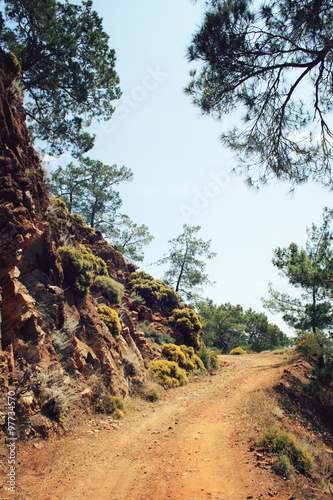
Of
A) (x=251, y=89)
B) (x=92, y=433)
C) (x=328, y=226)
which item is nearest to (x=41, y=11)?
(x=251, y=89)

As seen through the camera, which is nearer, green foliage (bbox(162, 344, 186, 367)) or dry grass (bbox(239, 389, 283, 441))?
dry grass (bbox(239, 389, 283, 441))

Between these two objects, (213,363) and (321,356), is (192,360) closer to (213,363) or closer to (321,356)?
(213,363)

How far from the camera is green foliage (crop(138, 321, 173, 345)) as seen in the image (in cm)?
1689

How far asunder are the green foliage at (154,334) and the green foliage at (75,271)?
7.06 metres

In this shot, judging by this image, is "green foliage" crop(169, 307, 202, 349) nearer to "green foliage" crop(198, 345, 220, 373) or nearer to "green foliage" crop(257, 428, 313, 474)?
"green foliage" crop(198, 345, 220, 373)

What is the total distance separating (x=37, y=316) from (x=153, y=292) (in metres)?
13.5

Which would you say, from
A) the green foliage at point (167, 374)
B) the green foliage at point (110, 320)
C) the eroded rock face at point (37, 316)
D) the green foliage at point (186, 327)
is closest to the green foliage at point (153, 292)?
the green foliage at point (186, 327)

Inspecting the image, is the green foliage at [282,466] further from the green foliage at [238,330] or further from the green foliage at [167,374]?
the green foliage at [238,330]

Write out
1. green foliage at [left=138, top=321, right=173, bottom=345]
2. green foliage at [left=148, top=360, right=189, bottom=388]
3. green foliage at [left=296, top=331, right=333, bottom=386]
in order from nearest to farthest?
green foliage at [left=296, top=331, right=333, bottom=386] < green foliage at [left=148, top=360, right=189, bottom=388] < green foliage at [left=138, top=321, right=173, bottom=345]

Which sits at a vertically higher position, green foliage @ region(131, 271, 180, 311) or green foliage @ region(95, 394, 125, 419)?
green foliage @ region(131, 271, 180, 311)

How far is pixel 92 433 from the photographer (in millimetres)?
6988

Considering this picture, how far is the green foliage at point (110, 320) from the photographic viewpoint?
1169 centimetres

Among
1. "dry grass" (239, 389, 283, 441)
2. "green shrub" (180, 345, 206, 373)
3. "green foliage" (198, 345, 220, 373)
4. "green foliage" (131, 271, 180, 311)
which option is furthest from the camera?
"green foliage" (131, 271, 180, 311)

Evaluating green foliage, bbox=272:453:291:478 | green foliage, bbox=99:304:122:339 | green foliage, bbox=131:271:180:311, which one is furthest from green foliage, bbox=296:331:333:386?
green foliage, bbox=131:271:180:311
